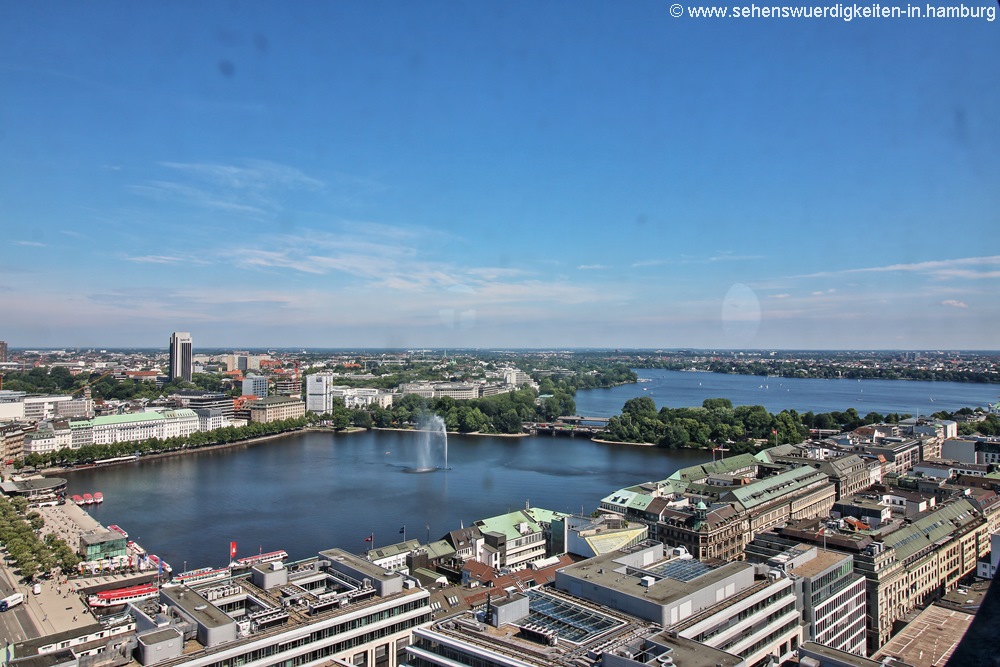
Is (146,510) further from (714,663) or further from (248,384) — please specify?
(248,384)

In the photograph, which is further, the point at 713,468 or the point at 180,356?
the point at 180,356

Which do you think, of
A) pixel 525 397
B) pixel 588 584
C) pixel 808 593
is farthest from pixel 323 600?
pixel 525 397

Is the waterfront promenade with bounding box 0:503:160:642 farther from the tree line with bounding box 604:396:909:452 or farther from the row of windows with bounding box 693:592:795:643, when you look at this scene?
the tree line with bounding box 604:396:909:452

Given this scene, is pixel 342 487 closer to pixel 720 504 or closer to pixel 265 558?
pixel 265 558

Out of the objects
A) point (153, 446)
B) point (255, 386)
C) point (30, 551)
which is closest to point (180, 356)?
point (255, 386)

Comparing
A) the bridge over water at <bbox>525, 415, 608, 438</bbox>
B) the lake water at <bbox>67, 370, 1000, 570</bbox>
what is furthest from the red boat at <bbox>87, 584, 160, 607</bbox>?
the bridge over water at <bbox>525, 415, 608, 438</bbox>

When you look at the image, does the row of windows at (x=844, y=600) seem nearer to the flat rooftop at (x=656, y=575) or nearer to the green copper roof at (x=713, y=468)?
the flat rooftop at (x=656, y=575)
